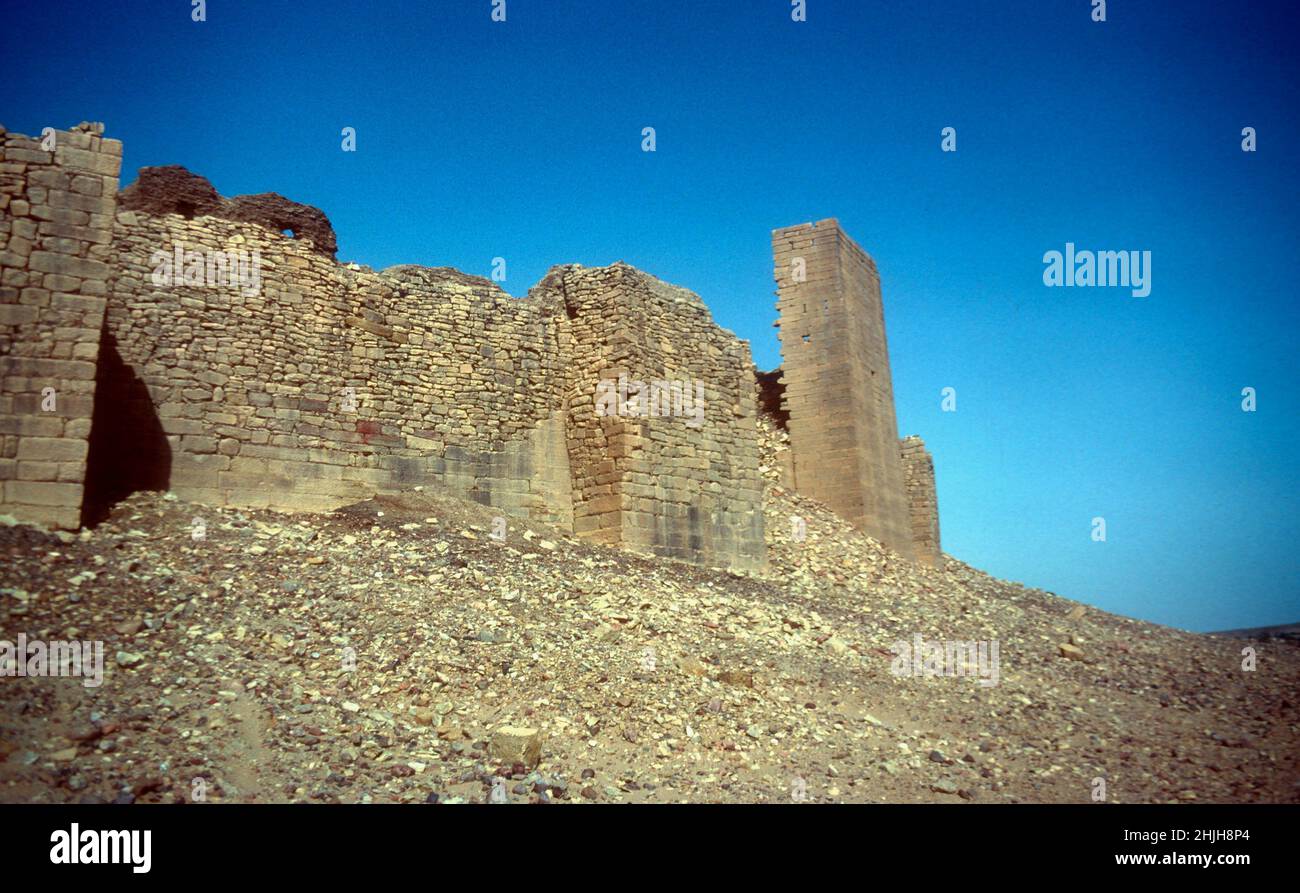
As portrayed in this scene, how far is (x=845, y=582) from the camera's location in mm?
14773

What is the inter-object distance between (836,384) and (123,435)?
14055mm

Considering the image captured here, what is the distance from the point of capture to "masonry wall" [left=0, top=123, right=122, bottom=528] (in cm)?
753

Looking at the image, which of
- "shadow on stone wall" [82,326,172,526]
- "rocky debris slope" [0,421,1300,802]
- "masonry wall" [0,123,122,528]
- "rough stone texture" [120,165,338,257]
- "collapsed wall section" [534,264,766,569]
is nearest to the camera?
"rocky debris slope" [0,421,1300,802]

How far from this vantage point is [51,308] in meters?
7.88

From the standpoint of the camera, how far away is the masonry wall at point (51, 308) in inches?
296

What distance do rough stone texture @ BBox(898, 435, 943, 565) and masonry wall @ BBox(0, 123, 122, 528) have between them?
725 inches

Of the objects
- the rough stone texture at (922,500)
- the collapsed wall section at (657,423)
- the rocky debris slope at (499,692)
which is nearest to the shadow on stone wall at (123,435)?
the rocky debris slope at (499,692)

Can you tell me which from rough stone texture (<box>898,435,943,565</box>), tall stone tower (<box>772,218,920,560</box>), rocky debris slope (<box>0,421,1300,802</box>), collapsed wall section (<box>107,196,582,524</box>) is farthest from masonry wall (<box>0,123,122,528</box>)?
rough stone texture (<box>898,435,943,565</box>)

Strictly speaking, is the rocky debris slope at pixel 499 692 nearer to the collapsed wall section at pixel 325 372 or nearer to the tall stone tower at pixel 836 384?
the collapsed wall section at pixel 325 372

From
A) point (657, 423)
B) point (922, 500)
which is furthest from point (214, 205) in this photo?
point (922, 500)

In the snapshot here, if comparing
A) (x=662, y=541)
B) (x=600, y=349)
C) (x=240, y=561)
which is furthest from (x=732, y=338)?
(x=240, y=561)

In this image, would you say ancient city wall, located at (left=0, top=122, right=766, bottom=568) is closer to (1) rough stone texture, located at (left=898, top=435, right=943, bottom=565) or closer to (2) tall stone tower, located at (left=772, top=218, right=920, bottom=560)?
(2) tall stone tower, located at (left=772, top=218, right=920, bottom=560)

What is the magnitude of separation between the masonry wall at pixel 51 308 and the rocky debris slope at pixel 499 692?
1.95 feet
